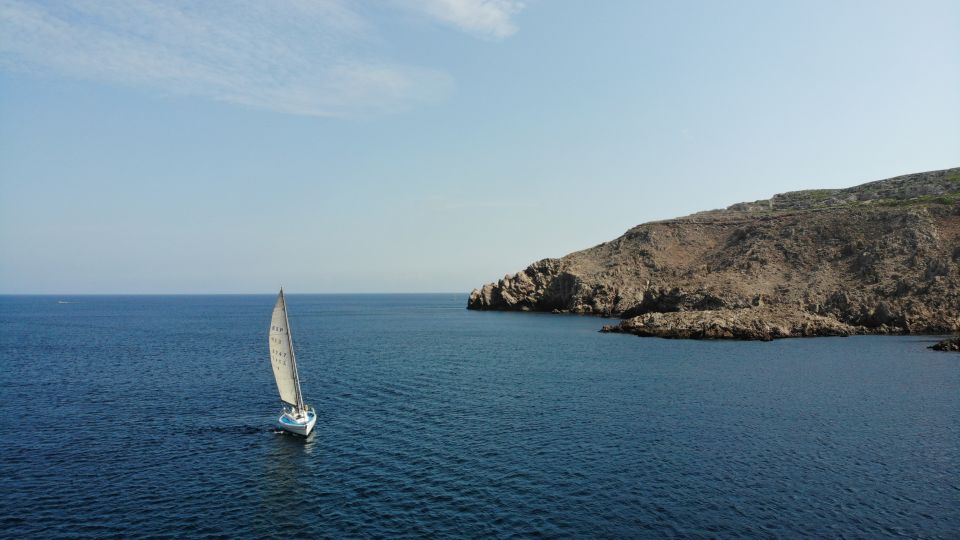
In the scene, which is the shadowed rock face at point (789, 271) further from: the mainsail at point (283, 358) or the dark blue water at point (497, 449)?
the mainsail at point (283, 358)

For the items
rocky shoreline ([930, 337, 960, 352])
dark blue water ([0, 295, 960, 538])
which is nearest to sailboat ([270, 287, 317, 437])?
dark blue water ([0, 295, 960, 538])

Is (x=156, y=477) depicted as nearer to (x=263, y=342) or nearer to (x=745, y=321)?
(x=263, y=342)

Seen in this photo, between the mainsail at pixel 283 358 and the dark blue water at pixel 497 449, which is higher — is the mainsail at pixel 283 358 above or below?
above

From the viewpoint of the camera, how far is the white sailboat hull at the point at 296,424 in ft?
150

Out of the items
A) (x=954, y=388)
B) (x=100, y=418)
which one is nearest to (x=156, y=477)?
(x=100, y=418)

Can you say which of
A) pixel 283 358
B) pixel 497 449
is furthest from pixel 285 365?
pixel 497 449

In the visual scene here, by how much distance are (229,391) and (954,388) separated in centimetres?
7813

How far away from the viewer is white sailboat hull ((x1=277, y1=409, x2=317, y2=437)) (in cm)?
4584

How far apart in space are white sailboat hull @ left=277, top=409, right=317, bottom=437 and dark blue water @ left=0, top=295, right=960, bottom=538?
1021 mm

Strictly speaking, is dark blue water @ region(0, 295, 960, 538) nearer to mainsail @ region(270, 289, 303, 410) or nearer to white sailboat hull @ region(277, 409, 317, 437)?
white sailboat hull @ region(277, 409, 317, 437)

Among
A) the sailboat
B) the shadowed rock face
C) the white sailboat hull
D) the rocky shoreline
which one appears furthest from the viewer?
the shadowed rock face

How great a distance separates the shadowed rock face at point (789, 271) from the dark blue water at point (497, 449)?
29712 millimetres

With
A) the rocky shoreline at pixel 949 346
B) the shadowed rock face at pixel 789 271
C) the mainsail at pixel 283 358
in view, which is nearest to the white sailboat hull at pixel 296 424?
the mainsail at pixel 283 358

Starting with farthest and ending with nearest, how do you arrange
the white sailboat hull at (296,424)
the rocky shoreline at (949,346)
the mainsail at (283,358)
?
the rocky shoreline at (949,346) < the mainsail at (283,358) < the white sailboat hull at (296,424)
